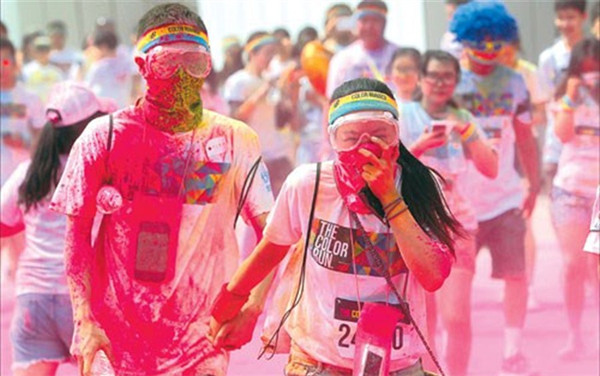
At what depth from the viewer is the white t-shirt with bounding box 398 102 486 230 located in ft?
29.4

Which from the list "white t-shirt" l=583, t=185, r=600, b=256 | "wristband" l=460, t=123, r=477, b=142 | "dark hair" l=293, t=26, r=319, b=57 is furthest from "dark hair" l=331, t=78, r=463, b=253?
"dark hair" l=293, t=26, r=319, b=57

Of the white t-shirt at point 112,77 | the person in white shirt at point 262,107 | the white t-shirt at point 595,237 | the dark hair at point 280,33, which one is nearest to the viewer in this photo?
the white t-shirt at point 595,237

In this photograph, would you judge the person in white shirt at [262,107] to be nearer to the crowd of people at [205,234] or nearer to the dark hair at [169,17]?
the crowd of people at [205,234]

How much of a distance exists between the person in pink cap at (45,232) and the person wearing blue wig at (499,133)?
2.99m

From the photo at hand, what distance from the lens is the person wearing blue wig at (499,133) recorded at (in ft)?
32.5

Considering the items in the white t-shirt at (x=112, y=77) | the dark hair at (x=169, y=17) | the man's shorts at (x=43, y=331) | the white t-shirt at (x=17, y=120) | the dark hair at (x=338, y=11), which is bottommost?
the man's shorts at (x=43, y=331)

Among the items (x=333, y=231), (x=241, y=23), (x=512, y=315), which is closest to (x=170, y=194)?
(x=333, y=231)

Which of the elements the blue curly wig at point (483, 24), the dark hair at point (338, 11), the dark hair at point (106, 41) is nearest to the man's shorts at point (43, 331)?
the blue curly wig at point (483, 24)

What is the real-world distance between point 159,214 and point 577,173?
17.0 feet

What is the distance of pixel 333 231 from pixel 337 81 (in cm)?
636

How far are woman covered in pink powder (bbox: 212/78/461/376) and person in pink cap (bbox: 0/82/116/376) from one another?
1.92 meters

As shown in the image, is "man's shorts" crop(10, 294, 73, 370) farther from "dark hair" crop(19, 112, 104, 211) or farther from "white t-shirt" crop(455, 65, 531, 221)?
"white t-shirt" crop(455, 65, 531, 221)

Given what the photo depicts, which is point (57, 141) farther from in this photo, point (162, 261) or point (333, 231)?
point (333, 231)

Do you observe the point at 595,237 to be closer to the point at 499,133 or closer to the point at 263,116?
the point at 499,133
